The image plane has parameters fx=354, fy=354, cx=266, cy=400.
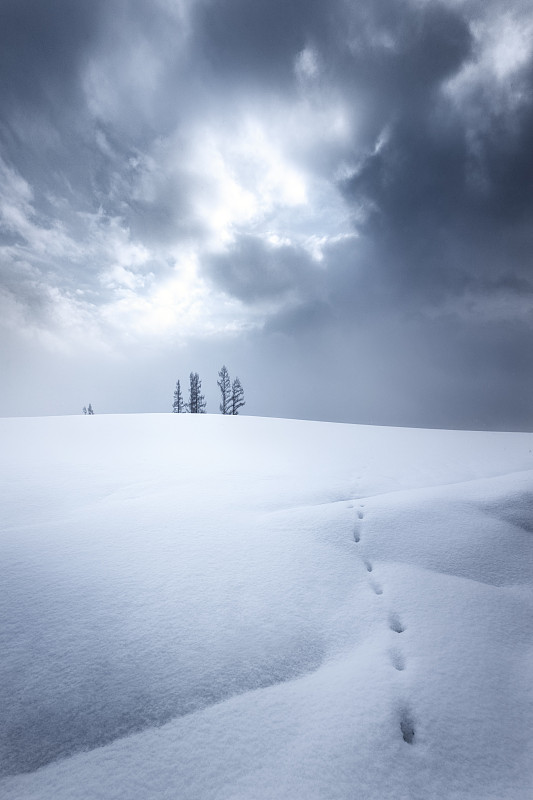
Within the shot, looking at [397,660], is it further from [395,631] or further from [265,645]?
[265,645]

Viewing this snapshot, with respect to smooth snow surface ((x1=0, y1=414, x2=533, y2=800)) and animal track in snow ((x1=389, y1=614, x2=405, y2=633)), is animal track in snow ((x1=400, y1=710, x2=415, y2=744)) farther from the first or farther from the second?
animal track in snow ((x1=389, y1=614, x2=405, y2=633))

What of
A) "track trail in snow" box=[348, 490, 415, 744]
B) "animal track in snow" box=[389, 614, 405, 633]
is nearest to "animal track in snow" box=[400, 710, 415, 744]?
"track trail in snow" box=[348, 490, 415, 744]

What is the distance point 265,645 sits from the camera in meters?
2.02

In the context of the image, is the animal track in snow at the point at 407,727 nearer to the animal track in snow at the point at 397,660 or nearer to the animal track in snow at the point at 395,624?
the animal track in snow at the point at 397,660

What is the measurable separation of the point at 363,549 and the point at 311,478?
2040 millimetres

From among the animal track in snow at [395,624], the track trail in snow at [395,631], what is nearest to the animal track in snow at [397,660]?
the track trail in snow at [395,631]

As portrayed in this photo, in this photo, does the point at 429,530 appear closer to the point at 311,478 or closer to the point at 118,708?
the point at 311,478

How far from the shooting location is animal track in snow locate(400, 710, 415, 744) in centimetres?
158

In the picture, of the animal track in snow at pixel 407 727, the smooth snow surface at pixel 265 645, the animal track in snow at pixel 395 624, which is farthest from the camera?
the animal track in snow at pixel 395 624

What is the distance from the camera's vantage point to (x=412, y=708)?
1.69 metres

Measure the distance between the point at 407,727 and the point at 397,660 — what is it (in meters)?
0.35

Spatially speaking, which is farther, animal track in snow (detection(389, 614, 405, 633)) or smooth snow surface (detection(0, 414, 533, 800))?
animal track in snow (detection(389, 614, 405, 633))

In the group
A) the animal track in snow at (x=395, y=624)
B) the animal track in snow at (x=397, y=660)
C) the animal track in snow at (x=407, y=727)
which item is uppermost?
the animal track in snow at (x=395, y=624)

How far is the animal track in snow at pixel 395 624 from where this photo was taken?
219 cm
